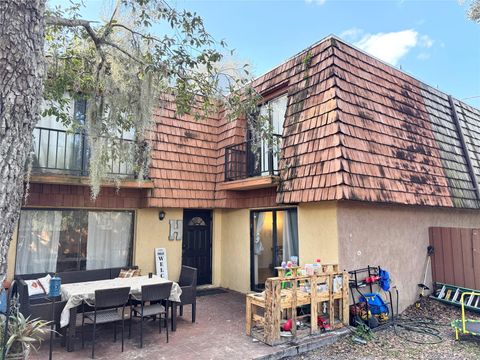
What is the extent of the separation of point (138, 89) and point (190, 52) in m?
1.13

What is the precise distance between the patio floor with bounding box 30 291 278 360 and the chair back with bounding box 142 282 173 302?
1.94 ft

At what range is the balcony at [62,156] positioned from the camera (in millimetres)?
6422

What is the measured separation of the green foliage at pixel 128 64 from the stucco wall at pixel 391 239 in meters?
2.77

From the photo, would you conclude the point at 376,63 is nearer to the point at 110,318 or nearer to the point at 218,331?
the point at 218,331

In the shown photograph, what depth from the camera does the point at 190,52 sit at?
17.9 feet

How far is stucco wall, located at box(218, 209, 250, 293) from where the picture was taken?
26.4 feet

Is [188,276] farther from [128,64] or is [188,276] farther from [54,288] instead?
[128,64]

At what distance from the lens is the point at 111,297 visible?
4602mm

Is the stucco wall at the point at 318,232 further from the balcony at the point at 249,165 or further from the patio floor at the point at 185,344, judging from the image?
the patio floor at the point at 185,344

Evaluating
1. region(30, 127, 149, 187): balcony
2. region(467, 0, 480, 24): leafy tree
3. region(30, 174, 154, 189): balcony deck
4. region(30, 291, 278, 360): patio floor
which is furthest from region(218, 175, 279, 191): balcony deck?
region(467, 0, 480, 24): leafy tree

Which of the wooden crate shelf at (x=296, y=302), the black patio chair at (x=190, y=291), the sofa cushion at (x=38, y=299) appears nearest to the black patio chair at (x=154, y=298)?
the black patio chair at (x=190, y=291)

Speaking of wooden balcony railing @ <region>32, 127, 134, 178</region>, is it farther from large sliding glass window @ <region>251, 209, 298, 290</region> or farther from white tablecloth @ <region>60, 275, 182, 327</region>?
A: large sliding glass window @ <region>251, 209, 298, 290</region>

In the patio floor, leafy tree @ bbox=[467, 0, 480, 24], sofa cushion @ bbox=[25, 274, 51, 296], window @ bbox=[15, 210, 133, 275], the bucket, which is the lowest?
the patio floor

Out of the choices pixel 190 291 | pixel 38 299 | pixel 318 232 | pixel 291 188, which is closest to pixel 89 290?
pixel 38 299
